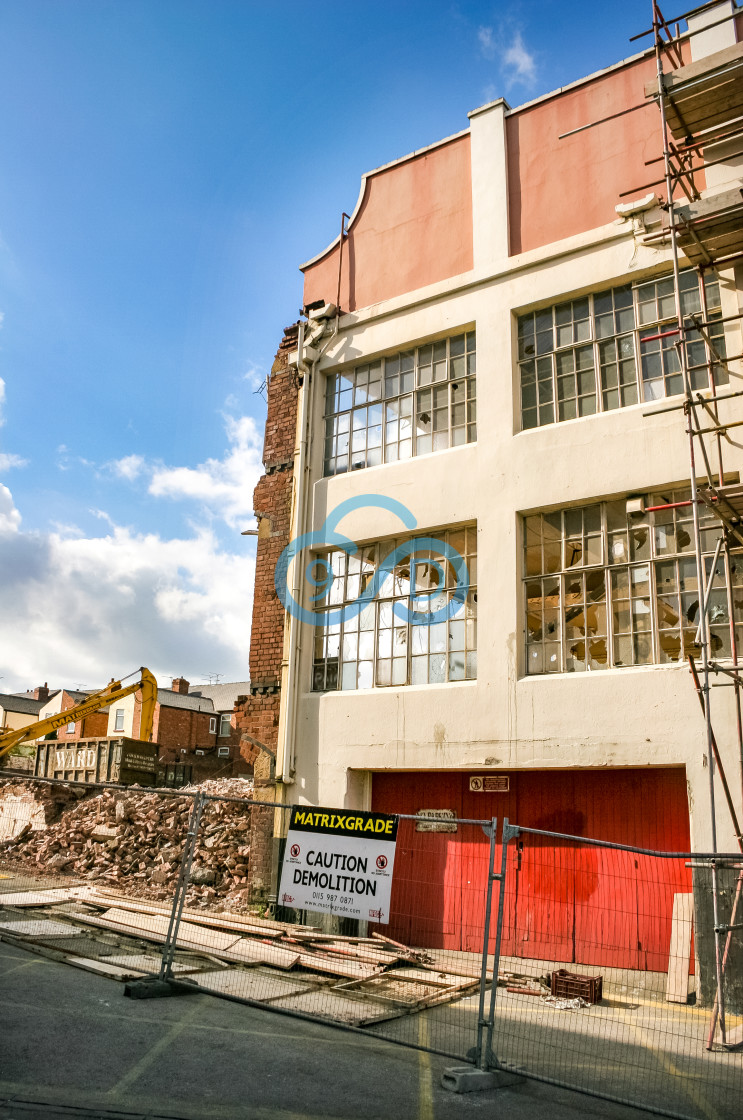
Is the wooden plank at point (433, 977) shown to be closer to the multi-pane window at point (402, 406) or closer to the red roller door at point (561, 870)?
the red roller door at point (561, 870)

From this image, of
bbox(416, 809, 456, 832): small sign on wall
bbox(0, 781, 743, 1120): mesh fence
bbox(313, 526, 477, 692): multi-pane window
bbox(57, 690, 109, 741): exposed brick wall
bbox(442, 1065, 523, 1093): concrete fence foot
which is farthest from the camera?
bbox(57, 690, 109, 741): exposed brick wall

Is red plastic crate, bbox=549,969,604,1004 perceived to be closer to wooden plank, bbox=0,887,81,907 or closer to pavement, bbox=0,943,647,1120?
pavement, bbox=0,943,647,1120

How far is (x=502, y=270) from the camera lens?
13070mm

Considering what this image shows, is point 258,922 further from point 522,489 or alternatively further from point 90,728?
point 90,728

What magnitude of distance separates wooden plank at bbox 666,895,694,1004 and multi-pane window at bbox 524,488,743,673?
2.87 metres

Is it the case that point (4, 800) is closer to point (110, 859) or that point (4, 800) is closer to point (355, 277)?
point (110, 859)

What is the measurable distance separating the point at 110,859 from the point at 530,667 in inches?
462

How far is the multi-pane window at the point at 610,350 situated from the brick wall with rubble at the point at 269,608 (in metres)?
4.66

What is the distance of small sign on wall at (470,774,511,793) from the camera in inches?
465

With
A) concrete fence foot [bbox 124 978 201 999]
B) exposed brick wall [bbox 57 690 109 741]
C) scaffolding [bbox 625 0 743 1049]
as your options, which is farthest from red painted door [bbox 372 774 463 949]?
exposed brick wall [bbox 57 690 109 741]

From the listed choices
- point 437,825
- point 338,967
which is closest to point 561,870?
point 437,825

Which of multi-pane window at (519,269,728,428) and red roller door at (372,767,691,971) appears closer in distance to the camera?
red roller door at (372,767,691,971)

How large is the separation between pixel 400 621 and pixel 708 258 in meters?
6.55

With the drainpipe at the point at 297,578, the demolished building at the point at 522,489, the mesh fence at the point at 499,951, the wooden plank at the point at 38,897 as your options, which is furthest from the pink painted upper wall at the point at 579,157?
the wooden plank at the point at 38,897
